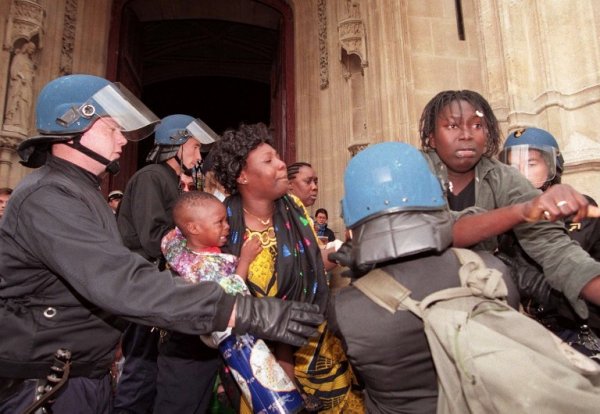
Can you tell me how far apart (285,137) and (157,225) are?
5118 mm

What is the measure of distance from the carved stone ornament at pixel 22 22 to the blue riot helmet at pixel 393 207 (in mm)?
6360

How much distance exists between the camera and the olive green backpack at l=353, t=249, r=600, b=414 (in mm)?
824

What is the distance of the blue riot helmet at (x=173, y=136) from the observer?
294cm

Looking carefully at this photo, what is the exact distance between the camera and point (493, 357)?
877 mm

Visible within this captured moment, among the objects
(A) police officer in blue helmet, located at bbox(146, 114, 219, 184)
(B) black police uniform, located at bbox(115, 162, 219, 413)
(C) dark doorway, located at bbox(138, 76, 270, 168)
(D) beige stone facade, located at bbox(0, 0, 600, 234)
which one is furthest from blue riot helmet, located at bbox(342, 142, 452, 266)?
(C) dark doorway, located at bbox(138, 76, 270, 168)

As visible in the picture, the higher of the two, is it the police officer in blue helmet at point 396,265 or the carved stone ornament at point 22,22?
the carved stone ornament at point 22,22

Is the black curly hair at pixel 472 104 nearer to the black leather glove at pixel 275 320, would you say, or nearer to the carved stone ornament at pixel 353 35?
the black leather glove at pixel 275 320

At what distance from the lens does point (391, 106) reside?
→ 16.6 ft

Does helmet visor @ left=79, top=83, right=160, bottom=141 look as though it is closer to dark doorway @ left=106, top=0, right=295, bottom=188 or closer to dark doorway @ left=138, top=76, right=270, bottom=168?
dark doorway @ left=106, top=0, right=295, bottom=188

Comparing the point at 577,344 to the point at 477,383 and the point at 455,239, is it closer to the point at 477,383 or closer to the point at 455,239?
the point at 455,239

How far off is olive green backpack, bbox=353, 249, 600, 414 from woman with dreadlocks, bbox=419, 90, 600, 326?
0.89 ft

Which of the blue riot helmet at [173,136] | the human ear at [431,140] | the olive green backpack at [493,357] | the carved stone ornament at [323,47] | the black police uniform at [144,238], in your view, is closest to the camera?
the olive green backpack at [493,357]

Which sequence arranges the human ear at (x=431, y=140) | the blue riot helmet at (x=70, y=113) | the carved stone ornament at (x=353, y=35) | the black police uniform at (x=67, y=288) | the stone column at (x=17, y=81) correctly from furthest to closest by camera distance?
the carved stone ornament at (x=353, y=35), the stone column at (x=17, y=81), the human ear at (x=431, y=140), the blue riot helmet at (x=70, y=113), the black police uniform at (x=67, y=288)

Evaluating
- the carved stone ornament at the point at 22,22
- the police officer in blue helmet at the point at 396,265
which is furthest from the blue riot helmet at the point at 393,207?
the carved stone ornament at the point at 22,22
